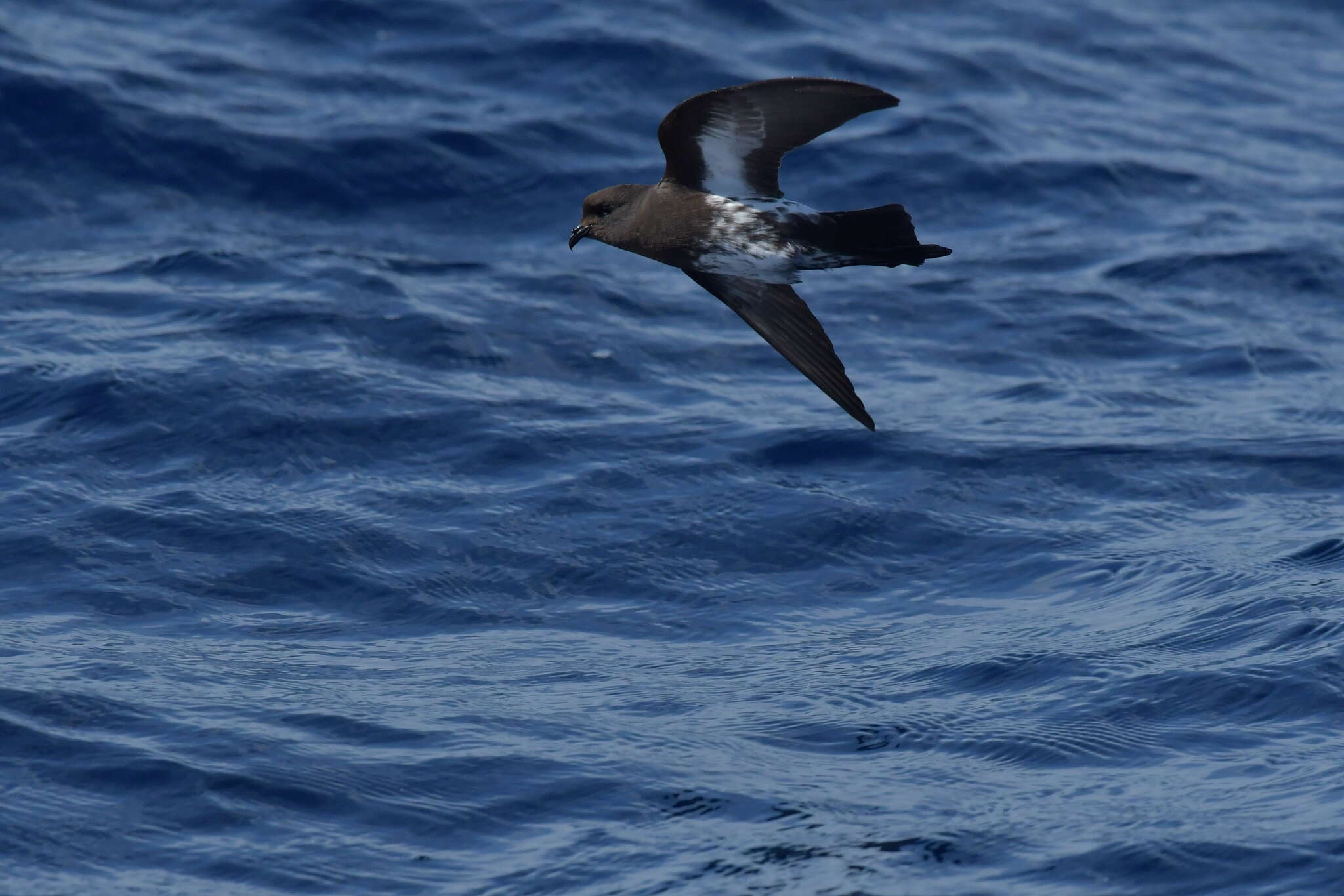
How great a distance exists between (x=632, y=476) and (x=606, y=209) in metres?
2.37

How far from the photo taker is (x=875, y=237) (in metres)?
7.94

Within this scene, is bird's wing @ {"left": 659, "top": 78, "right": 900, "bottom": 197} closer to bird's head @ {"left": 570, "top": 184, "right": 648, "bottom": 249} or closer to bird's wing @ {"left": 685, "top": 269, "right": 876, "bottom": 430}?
bird's head @ {"left": 570, "top": 184, "right": 648, "bottom": 249}

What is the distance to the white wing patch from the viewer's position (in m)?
8.16

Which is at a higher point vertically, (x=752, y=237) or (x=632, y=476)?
(x=752, y=237)

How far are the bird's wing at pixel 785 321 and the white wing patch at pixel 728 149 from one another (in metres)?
0.41

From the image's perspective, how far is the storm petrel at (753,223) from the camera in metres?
7.95

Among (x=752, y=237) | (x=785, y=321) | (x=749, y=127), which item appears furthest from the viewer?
(x=785, y=321)

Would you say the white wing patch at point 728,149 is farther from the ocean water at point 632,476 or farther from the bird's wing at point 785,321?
the ocean water at point 632,476

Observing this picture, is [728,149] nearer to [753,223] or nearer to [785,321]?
[753,223]

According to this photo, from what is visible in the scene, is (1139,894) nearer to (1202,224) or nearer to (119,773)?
(119,773)

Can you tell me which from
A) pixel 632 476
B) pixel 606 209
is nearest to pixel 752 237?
pixel 606 209

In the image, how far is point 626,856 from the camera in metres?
7.06

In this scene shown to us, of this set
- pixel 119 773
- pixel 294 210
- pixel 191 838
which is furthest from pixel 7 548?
pixel 294 210

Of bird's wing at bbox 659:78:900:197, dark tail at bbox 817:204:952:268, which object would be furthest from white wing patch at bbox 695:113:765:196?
dark tail at bbox 817:204:952:268
